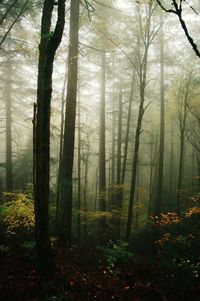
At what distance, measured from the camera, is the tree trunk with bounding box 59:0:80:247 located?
9.09 metres

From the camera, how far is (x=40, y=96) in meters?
6.62

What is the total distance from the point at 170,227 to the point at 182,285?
437 inches

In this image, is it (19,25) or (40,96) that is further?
(19,25)

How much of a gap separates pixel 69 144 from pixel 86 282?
13.1ft

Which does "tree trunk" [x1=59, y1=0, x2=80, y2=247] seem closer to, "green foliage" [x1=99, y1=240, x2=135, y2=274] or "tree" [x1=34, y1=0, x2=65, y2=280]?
"green foliage" [x1=99, y1=240, x2=135, y2=274]

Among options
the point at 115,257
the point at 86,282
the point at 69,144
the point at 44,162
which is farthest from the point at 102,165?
the point at 44,162

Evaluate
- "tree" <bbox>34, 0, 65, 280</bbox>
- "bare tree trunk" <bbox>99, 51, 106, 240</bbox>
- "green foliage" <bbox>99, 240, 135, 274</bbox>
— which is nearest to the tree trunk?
"green foliage" <bbox>99, 240, 135, 274</bbox>

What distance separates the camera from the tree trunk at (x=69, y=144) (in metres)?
9.09

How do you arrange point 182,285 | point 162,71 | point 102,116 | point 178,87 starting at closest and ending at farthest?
point 182,285 → point 178,87 → point 102,116 → point 162,71

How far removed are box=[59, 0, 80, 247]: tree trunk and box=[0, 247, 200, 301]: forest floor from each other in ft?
2.07

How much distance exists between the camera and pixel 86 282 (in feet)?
22.3

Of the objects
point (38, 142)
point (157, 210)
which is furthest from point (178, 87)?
point (38, 142)

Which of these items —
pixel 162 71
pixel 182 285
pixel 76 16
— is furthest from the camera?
pixel 162 71

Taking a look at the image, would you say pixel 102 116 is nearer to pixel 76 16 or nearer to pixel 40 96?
pixel 76 16
